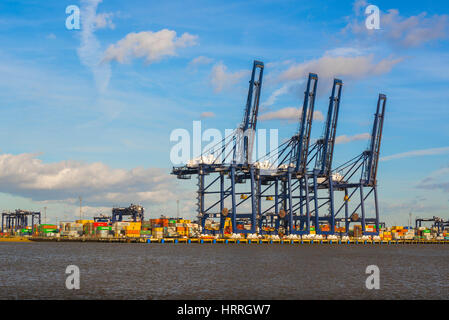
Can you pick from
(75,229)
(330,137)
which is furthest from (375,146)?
(75,229)

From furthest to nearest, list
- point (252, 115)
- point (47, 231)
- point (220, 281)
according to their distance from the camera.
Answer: point (47, 231) → point (252, 115) → point (220, 281)

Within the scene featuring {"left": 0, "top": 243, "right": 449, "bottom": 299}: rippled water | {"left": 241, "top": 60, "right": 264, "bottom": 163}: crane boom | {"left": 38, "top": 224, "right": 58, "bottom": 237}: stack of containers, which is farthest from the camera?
{"left": 38, "top": 224, "right": 58, "bottom": 237}: stack of containers

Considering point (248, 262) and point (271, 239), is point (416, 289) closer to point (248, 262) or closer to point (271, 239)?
point (248, 262)

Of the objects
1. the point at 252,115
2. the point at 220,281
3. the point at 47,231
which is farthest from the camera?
the point at 47,231

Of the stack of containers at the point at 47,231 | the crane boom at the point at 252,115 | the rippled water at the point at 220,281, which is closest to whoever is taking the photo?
the rippled water at the point at 220,281

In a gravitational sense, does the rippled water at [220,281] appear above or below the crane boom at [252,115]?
below

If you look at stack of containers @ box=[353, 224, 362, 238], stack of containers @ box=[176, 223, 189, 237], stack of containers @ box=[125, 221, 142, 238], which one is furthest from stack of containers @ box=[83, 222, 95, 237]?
stack of containers @ box=[353, 224, 362, 238]

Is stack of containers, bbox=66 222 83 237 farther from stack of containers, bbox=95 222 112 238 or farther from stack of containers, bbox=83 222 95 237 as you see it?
stack of containers, bbox=95 222 112 238

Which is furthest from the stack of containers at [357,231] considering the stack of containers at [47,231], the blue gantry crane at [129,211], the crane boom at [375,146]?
the stack of containers at [47,231]

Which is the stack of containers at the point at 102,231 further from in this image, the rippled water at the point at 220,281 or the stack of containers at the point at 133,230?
the rippled water at the point at 220,281

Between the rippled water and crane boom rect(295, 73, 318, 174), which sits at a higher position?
crane boom rect(295, 73, 318, 174)

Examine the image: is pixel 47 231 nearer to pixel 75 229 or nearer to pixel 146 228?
pixel 75 229

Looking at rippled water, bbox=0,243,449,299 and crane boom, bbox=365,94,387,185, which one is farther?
crane boom, bbox=365,94,387,185
